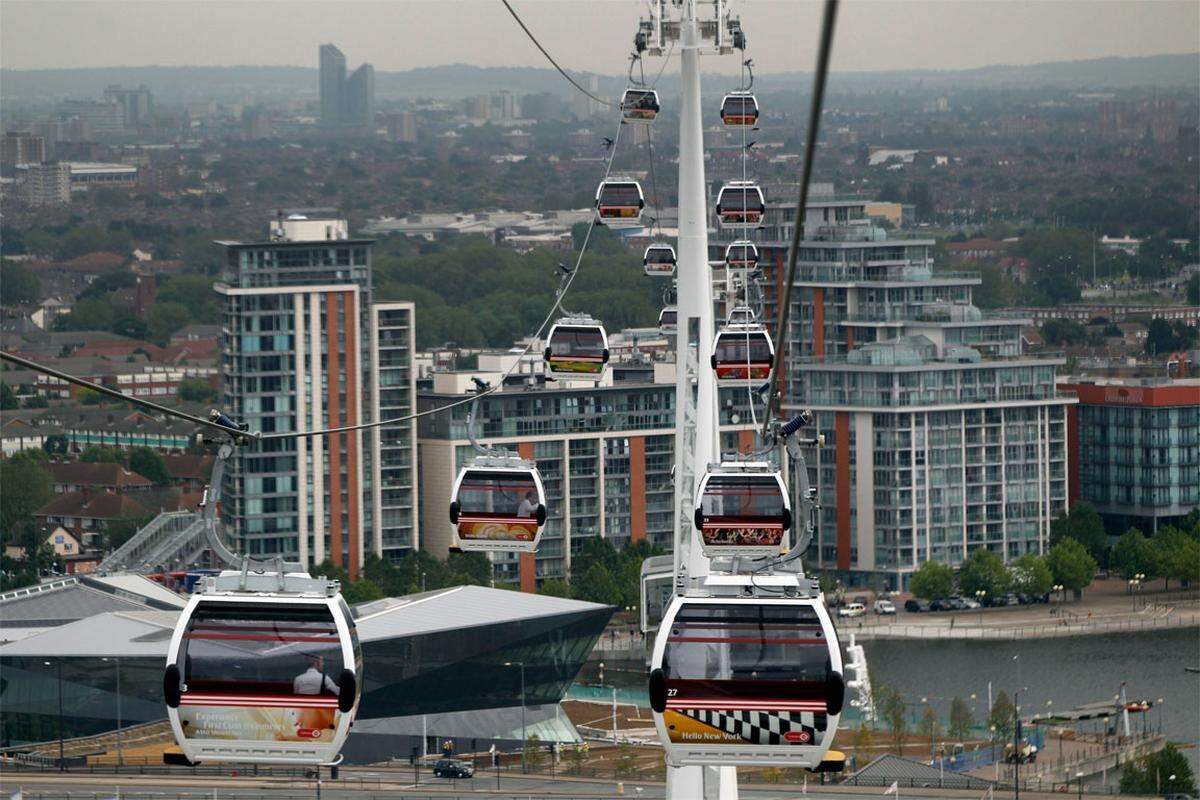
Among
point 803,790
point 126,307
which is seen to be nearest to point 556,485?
point 803,790

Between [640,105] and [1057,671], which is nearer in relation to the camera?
[640,105]

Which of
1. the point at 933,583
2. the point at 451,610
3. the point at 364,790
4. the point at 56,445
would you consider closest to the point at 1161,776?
the point at 364,790

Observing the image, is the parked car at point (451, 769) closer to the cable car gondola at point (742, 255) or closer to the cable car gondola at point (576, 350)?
the cable car gondola at point (742, 255)

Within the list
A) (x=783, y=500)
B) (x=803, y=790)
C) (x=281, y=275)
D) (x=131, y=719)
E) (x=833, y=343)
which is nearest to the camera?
(x=783, y=500)

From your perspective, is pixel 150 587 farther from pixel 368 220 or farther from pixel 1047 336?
pixel 368 220

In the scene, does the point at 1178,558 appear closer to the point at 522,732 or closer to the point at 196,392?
the point at 522,732

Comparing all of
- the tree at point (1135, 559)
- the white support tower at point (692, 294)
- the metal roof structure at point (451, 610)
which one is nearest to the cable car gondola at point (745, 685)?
the white support tower at point (692, 294)
